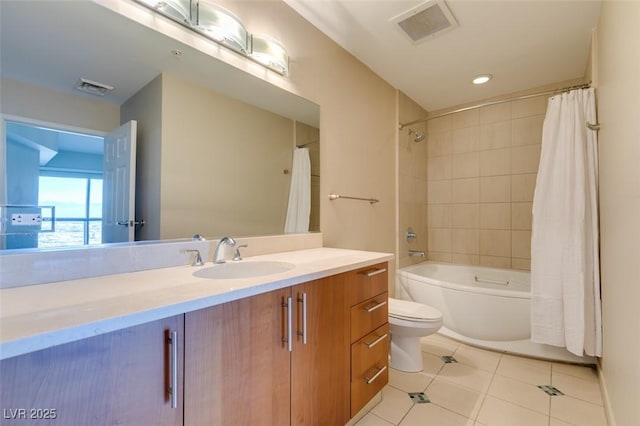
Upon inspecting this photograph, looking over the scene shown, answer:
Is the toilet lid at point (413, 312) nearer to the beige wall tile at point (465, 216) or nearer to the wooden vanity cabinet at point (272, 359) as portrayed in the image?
the wooden vanity cabinet at point (272, 359)

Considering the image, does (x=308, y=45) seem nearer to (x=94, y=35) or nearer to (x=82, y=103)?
(x=94, y=35)

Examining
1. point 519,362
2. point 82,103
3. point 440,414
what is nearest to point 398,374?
point 440,414

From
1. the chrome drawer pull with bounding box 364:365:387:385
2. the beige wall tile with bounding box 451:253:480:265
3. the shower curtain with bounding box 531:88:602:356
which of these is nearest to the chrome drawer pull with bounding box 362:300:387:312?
the chrome drawer pull with bounding box 364:365:387:385

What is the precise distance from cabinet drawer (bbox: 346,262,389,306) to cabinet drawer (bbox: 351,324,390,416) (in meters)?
0.20

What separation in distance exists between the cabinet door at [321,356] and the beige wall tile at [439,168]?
2515 millimetres

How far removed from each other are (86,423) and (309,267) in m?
0.78

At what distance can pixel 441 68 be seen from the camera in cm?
242

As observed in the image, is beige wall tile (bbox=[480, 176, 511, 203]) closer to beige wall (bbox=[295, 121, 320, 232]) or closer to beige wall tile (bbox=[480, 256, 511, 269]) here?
beige wall tile (bbox=[480, 256, 511, 269])

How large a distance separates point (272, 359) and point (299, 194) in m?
1.10

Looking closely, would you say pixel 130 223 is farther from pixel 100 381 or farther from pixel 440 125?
pixel 440 125

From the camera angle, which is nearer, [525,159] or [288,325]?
[288,325]

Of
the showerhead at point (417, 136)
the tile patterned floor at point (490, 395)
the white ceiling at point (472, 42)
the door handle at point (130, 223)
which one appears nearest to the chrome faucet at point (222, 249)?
the door handle at point (130, 223)

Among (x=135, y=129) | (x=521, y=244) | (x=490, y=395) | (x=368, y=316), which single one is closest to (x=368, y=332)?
(x=368, y=316)

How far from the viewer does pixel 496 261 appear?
2.92 meters
